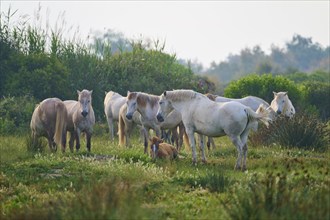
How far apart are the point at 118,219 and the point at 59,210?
1.34m

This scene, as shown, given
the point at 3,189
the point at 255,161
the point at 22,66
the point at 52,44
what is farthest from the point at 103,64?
the point at 3,189

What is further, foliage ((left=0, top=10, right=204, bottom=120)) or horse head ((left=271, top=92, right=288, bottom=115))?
foliage ((left=0, top=10, right=204, bottom=120))

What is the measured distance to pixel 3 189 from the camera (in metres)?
13.6

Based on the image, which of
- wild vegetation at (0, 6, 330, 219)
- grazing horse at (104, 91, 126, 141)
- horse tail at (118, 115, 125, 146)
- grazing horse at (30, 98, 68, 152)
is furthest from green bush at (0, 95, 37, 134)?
grazing horse at (30, 98, 68, 152)

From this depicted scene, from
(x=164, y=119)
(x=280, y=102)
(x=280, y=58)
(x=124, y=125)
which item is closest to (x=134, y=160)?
(x=164, y=119)

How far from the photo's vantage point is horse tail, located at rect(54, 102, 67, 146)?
1848 centimetres

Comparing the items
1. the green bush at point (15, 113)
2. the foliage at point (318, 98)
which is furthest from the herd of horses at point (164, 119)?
the foliage at point (318, 98)

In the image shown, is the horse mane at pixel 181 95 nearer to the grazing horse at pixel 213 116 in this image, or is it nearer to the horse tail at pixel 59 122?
the grazing horse at pixel 213 116

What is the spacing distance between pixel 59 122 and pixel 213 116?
411cm

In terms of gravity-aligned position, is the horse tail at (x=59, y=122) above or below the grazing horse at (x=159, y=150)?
above

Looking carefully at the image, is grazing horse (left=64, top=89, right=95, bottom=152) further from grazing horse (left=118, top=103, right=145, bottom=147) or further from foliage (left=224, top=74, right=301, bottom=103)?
foliage (left=224, top=74, right=301, bottom=103)

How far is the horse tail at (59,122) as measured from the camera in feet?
60.6

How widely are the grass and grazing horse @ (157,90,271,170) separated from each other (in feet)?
2.23

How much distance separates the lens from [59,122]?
60.6 ft
